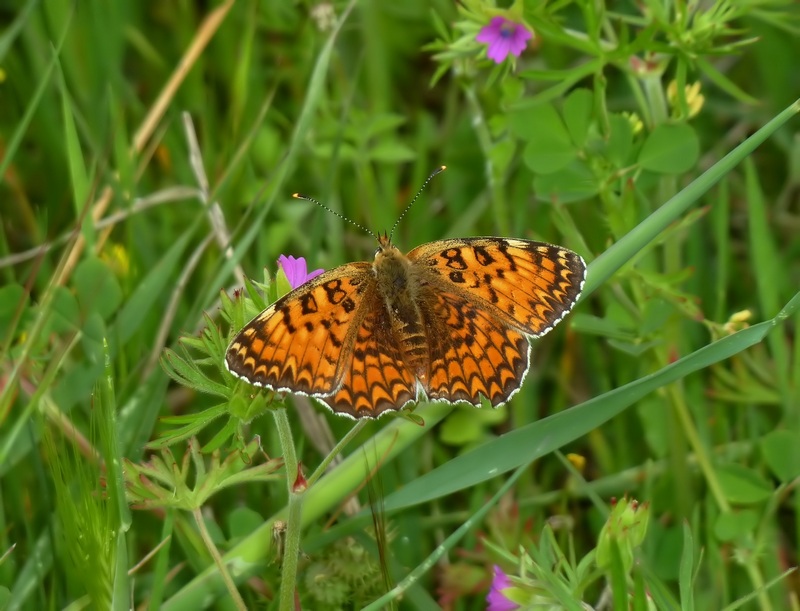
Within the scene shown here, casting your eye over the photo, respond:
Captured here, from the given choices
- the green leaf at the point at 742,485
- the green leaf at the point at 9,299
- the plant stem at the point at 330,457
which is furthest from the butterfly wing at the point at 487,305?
the green leaf at the point at 9,299

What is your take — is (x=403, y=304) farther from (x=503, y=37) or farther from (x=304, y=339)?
(x=503, y=37)

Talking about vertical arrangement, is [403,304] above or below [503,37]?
below

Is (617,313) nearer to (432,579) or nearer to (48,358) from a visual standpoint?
(432,579)

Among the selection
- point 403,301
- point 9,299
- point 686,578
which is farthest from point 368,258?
point 686,578

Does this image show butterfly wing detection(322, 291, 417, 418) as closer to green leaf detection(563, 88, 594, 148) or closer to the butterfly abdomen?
the butterfly abdomen

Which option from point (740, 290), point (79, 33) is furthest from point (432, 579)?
point (79, 33)
